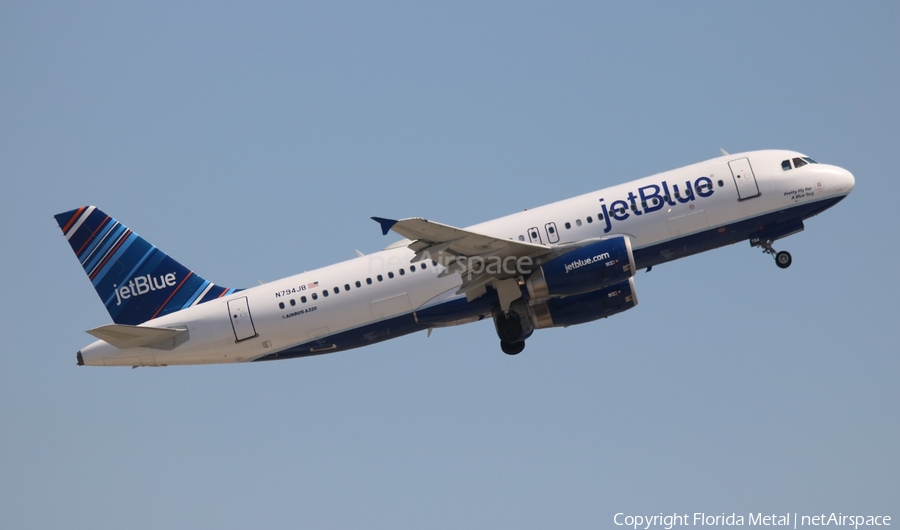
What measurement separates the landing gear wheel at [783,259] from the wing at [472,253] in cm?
1010

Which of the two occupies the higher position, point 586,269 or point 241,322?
point 241,322

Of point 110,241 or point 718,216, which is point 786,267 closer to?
point 718,216

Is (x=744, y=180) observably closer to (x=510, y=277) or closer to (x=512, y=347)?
(x=510, y=277)

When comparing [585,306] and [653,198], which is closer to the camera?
[653,198]

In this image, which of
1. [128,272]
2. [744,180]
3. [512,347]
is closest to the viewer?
[744,180]

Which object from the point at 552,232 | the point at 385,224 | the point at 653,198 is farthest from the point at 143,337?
the point at 653,198

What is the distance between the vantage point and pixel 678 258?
43219 millimetres

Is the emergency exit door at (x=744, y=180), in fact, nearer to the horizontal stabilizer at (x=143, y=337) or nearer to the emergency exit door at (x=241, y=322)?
the emergency exit door at (x=241, y=322)

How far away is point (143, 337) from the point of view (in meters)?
44.2

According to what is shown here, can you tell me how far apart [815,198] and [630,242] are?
7807 millimetres

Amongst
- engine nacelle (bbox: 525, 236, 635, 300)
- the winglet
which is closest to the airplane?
engine nacelle (bbox: 525, 236, 635, 300)

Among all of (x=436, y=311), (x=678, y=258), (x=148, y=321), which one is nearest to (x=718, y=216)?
(x=678, y=258)

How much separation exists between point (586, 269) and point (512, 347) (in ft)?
20.2

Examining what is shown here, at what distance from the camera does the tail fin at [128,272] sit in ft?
151
